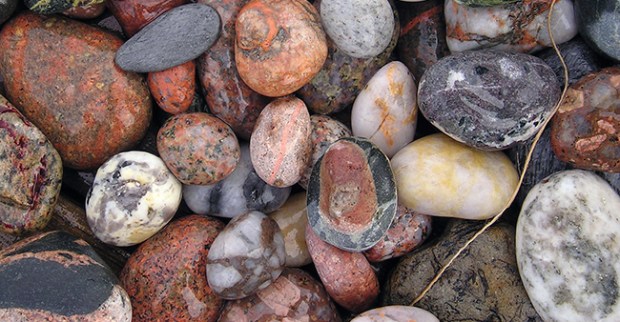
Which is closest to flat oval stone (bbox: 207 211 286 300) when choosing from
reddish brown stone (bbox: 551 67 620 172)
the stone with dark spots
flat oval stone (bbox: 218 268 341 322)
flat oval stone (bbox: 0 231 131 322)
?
flat oval stone (bbox: 218 268 341 322)

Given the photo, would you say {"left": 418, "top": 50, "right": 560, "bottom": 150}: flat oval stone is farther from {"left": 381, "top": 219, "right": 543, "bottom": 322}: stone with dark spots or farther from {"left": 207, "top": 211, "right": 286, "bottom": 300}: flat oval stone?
{"left": 207, "top": 211, "right": 286, "bottom": 300}: flat oval stone

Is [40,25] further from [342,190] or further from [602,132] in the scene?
[602,132]

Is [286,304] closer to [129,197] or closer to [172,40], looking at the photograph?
[129,197]

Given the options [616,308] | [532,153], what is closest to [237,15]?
[532,153]

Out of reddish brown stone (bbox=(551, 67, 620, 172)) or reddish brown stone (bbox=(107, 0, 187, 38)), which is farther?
reddish brown stone (bbox=(107, 0, 187, 38))

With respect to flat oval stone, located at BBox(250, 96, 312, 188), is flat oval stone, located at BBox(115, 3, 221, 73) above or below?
above

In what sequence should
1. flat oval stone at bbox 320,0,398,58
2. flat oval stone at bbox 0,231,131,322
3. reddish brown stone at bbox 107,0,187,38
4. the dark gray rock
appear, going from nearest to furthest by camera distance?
flat oval stone at bbox 0,231,131,322
the dark gray rock
flat oval stone at bbox 320,0,398,58
reddish brown stone at bbox 107,0,187,38

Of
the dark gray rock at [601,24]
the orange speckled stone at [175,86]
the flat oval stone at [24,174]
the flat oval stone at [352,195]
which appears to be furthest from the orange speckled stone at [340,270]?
the dark gray rock at [601,24]
